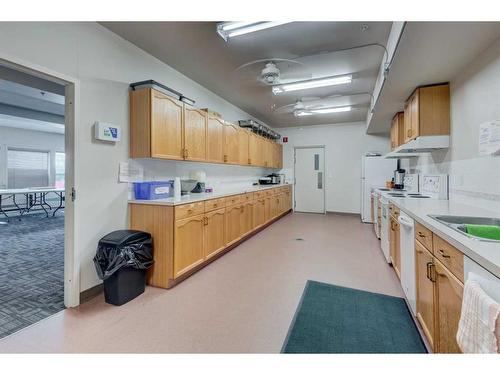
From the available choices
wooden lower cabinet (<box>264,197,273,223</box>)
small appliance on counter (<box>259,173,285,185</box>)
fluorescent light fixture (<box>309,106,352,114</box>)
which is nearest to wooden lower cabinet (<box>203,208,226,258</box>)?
wooden lower cabinet (<box>264,197,273,223</box>)

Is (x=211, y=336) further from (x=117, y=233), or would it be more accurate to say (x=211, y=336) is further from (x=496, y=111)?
(x=496, y=111)

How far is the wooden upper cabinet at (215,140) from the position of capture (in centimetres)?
361

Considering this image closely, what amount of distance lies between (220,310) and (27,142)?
8.73 meters

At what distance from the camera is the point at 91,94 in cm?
230

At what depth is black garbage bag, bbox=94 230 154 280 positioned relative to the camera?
7.04ft

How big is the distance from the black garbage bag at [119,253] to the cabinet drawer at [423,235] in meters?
2.38

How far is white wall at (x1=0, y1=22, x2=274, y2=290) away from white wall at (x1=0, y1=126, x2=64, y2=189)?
22.8 feet

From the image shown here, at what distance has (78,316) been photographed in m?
2.01

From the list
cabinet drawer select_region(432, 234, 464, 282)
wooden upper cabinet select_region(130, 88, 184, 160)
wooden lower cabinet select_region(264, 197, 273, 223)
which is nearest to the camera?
cabinet drawer select_region(432, 234, 464, 282)

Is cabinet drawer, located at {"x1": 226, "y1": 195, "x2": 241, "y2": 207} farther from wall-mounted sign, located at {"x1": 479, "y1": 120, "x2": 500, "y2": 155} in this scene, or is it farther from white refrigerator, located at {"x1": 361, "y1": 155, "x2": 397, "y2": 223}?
white refrigerator, located at {"x1": 361, "y1": 155, "x2": 397, "y2": 223}

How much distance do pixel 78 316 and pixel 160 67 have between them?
2890 millimetres
